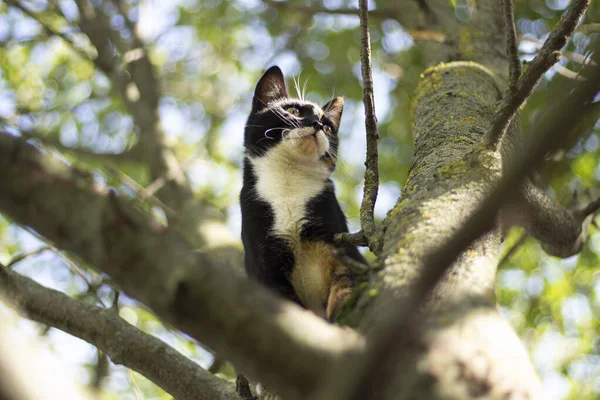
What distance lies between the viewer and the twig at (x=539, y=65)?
2141 millimetres

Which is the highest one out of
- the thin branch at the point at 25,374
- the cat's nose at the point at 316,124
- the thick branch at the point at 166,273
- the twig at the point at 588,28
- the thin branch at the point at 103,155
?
the twig at the point at 588,28

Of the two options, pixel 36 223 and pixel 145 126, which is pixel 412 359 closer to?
pixel 36 223

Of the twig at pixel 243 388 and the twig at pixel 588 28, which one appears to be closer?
the twig at pixel 243 388

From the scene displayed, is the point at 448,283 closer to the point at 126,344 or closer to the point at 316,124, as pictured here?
the point at 126,344

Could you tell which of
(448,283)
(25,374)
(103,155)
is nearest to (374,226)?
(448,283)

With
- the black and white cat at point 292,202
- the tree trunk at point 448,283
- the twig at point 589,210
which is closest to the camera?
the tree trunk at point 448,283

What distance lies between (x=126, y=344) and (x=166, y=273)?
158 centimetres

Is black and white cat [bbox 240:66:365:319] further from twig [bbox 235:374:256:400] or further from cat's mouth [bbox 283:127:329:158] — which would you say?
twig [bbox 235:374:256:400]

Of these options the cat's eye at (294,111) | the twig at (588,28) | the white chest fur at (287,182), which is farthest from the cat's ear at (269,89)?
the twig at (588,28)

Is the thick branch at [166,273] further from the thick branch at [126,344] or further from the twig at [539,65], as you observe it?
the thick branch at [126,344]

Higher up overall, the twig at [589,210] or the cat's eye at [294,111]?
the twig at [589,210]

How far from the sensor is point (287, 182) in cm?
383

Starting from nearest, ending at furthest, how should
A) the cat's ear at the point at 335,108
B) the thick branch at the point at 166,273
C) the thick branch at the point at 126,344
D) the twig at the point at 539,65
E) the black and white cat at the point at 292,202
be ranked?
1. the thick branch at the point at 166,273
2. the twig at the point at 539,65
3. the thick branch at the point at 126,344
4. the black and white cat at the point at 292,202
5. the cat's ear at the point at 335,108

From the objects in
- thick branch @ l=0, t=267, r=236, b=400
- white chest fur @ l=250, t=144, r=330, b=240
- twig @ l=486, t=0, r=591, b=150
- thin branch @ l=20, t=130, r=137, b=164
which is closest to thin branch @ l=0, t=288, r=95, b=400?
thick branch @ l=0, t=267, r=236, b=400
